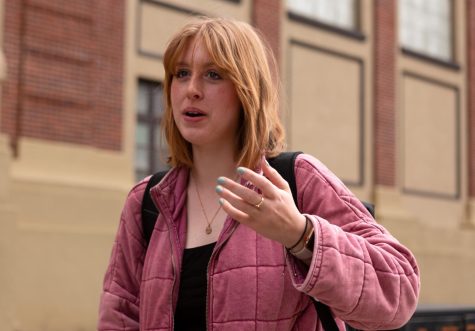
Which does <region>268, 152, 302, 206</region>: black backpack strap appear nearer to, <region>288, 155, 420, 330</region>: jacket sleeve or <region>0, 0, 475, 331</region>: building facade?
<region>288, 155, 420, 330</region>: jacket sleeve

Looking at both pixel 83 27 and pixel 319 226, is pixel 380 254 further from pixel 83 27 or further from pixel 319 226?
pixel 83 27

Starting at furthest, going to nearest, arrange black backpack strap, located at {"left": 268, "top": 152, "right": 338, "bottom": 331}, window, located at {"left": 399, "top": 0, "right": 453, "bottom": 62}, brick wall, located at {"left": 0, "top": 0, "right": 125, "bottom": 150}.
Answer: window, located at {"left": 399, "top": 0, "right": 453, "bottom": 62} < brick wall, located at {"left": 0, "top": 0, "right": 125, "bottom": 150} < black backpack strap, located at {"left": 268, "top": 152, "right": 338, "bottom": 331}

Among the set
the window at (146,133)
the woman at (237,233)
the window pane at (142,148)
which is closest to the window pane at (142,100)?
the window at (146,133)

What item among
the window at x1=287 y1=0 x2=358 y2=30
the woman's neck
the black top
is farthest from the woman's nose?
the window at x1=287 y1=0 x2=358 y2=30

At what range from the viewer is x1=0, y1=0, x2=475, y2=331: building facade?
11.1m

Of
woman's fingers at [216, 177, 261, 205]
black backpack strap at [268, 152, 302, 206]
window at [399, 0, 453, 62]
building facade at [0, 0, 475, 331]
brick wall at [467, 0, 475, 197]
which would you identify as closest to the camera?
woman's fingers at [216, 177, 261, 205]

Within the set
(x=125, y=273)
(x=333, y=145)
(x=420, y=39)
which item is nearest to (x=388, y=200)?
(x=333, y=145)

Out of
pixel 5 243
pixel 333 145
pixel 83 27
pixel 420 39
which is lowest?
pixel 5 243

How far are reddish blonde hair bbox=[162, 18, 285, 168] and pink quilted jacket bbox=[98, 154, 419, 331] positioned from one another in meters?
0.13

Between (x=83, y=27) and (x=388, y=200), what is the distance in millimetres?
7838

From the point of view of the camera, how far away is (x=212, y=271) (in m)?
2.20

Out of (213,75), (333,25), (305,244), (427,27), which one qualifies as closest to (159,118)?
(333,25)

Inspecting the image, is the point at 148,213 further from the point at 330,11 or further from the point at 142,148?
the point at 330,11

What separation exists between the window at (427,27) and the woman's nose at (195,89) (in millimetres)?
16595
